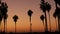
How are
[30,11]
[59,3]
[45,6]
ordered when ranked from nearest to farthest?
[59,3], [45,6], [30,11]

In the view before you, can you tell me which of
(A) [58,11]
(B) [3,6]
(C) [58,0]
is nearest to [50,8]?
(A) [58,11]

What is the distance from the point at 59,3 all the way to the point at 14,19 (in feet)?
129

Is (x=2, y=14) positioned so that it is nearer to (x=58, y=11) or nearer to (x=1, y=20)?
(x=1, y=20)

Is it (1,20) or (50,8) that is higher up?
(50,8)

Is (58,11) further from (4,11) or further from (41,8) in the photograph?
(4,11)

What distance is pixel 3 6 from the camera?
81.8 meters

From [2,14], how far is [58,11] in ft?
78.4

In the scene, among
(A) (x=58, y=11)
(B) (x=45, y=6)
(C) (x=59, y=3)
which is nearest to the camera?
(C) (x=59, y=3)

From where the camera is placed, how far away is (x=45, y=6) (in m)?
77.9

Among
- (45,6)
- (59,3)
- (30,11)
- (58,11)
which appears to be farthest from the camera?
(30,11)

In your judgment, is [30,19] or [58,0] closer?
[58,0]

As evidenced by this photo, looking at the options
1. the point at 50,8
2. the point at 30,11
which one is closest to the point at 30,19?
the point at 30,11

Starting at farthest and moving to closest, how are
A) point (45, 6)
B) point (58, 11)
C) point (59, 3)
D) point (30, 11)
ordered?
point (30, 11) → point (45, 6) → point (58, 11) → point (59, 3)

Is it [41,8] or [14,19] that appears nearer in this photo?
[41,8]
